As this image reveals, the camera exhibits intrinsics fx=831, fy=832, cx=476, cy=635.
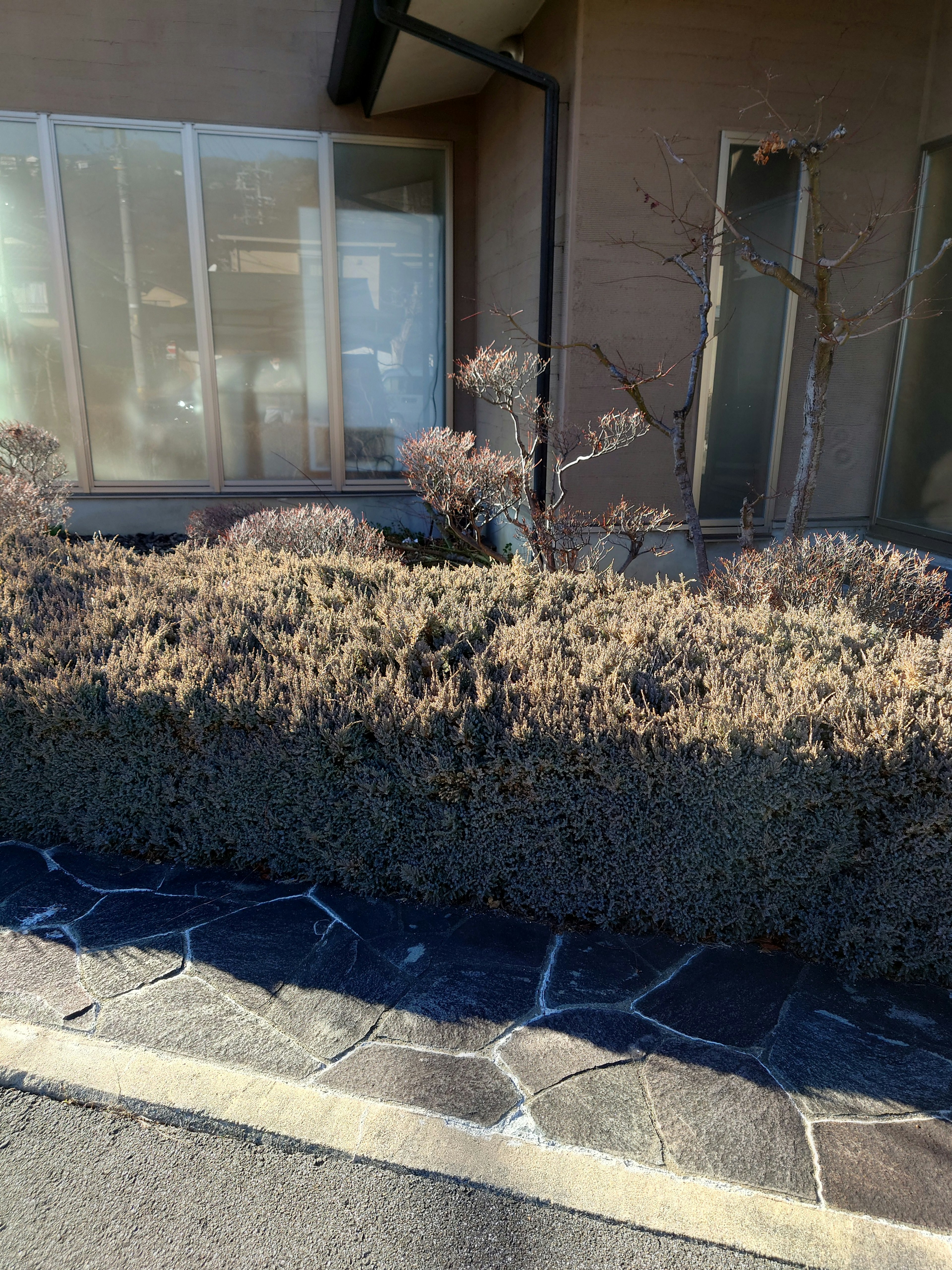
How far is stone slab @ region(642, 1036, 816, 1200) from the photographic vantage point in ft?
6.25

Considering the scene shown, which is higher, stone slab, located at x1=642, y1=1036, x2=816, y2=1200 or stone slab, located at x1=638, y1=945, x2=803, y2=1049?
stone slab, located at x1=638, y1=945, x2=803, y2=1049

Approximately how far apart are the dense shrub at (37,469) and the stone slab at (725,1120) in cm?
559

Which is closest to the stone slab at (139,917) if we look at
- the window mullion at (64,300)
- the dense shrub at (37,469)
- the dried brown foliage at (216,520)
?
the dried brown foliage at (216,520)

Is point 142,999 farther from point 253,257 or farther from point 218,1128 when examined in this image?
point 253,257

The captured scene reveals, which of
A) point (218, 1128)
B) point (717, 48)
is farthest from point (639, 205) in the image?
point (218, 1128)

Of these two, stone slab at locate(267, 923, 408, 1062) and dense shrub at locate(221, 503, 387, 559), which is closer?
stone slab at locate(267, 923, 408, 1062)

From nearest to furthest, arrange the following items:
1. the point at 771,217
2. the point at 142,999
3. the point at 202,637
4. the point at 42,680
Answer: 1. the point at 142,999
2. the point at 42,680
3. the point at 202,637
4. the point at 771,217

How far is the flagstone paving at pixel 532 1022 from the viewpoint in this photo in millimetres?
1985

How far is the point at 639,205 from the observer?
5402mm

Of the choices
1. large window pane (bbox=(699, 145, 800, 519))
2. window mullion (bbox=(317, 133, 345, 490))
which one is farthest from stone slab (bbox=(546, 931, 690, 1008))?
window mullion (bbox=(317, 133, 345, 490))

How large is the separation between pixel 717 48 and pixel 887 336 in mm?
2296

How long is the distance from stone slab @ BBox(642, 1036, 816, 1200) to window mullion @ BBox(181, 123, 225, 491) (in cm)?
660

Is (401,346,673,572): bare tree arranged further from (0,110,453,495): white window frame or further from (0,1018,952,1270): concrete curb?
(0,1018,952,1270): concrete curb

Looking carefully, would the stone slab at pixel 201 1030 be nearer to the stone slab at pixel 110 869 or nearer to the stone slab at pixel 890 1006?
the stone slab at pixel 110 869
